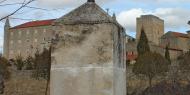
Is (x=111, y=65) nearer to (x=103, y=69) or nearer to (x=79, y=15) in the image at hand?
(x=103, y=69)

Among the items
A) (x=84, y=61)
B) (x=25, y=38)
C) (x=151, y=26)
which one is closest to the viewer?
(x=84, y=61)

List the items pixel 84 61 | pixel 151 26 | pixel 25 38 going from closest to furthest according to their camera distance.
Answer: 1. pixel 84 61
2. pixel 151 26
3. pixel 25 38

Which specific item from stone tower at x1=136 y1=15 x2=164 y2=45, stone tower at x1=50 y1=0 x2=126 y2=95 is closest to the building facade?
stone tower at x1=136 y1=15 x2=164 y2=45

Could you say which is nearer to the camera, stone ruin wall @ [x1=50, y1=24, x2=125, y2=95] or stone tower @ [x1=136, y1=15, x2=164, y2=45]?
stone ruin wall @ [x1=50, y1=24, x2=125, y2=95]

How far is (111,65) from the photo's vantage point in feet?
12.3

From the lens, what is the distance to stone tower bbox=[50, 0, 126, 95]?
3.74 meters

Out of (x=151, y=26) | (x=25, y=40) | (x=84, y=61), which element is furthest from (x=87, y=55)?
(x=25, y=40)

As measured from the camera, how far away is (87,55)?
379 centimetres

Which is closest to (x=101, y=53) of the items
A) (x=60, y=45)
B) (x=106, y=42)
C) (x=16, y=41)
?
(x=106, y=42)

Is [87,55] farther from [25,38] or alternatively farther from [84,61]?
[25,38]

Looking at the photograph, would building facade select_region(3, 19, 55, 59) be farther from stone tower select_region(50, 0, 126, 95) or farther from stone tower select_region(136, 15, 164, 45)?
stone tower select_region(50, 0, 126, 95)

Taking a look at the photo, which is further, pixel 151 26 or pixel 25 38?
pixel 25 38

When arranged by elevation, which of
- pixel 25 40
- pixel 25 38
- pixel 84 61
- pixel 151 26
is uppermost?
pixel 151 26

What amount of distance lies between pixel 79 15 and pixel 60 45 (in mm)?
286
